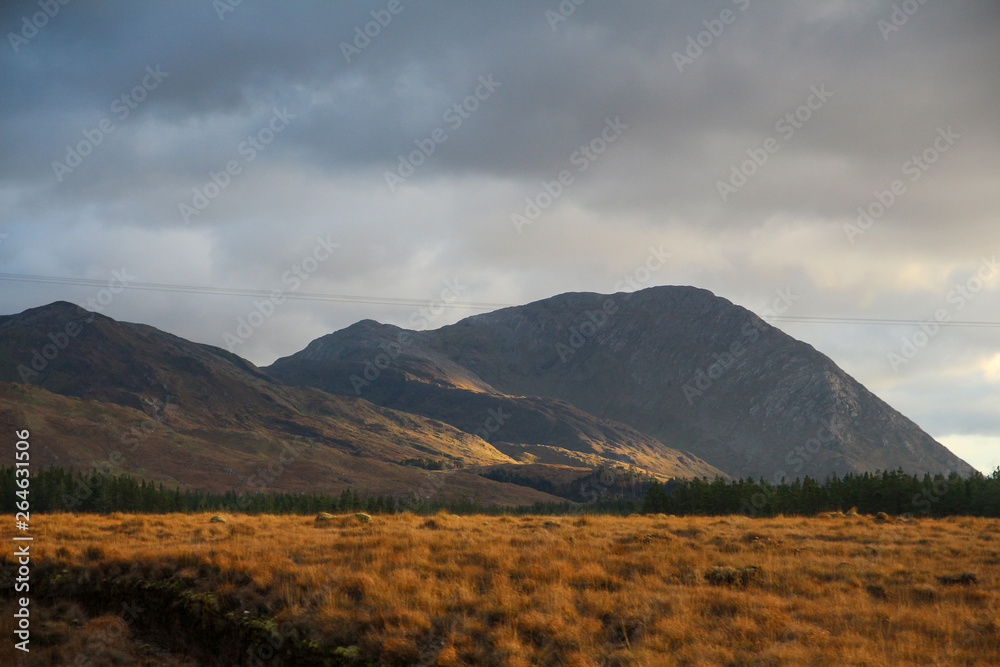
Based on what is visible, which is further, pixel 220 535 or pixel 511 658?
pixel 220 535

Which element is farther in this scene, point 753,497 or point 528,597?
point 753,497

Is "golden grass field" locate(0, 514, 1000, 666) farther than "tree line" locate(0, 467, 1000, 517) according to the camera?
No

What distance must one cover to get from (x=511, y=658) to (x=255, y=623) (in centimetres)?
653

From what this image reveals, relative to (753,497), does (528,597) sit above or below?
above

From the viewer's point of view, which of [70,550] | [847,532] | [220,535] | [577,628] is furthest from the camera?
[847,532]

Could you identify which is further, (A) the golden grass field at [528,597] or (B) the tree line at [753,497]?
(B) the tree line at [753,497]

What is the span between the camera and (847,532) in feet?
82.5

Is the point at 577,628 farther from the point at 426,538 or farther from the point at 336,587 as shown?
the point at 426,538

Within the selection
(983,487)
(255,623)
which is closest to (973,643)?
(255,623)

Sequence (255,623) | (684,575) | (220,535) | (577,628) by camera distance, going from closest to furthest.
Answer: (577,628)
(255,623)
(684,575)
(220,535)

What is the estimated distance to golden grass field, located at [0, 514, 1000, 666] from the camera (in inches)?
439

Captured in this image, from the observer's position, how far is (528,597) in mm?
13359

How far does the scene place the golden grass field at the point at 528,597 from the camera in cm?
1115

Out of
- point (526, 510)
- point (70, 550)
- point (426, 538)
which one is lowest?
point (526, 510)
